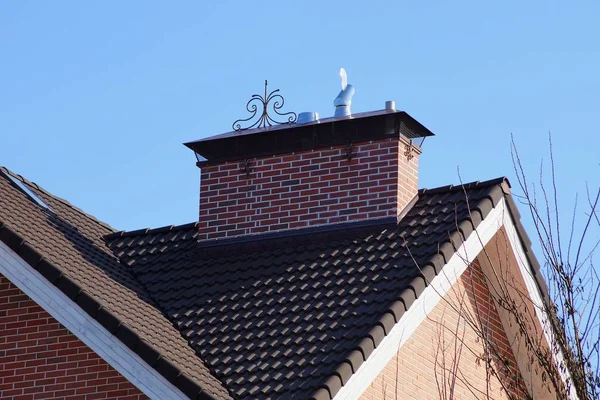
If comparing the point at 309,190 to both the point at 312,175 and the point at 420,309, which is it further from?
the point at 420,309

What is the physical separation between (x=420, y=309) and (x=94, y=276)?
337 cm

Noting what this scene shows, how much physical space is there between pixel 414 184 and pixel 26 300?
4.60m

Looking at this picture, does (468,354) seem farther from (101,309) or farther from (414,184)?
(101,309)

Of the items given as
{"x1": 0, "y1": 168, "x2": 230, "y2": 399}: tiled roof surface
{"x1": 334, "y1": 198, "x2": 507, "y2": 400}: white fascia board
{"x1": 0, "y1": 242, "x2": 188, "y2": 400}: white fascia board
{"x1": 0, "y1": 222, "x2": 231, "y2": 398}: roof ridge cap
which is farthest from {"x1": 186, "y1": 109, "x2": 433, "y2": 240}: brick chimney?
{"x1": 0, "y1": 242, "x2": 188, "y2": 400}: white fascia board

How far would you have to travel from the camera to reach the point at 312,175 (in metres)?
14.3

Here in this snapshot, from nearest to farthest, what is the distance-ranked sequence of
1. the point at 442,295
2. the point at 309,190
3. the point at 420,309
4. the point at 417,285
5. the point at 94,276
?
1. the point at 417,285
2. the point at 420,309
3. the point at 442,295
4. the point at 94,276
5. the point at 309,190

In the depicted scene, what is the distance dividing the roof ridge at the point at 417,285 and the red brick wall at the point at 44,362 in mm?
1752

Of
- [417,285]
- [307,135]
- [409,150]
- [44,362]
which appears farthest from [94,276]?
[409,150]

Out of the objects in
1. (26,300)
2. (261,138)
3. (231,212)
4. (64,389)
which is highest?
(261,138)

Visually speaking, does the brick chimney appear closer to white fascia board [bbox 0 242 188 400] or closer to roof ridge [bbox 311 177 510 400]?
roof ridge [bbox 311 177 510 400]

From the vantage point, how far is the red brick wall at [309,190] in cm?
1388

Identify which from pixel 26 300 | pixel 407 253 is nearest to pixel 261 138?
pixel 407 253

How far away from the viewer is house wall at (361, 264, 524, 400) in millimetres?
11953

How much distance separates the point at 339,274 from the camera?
12859 mm
